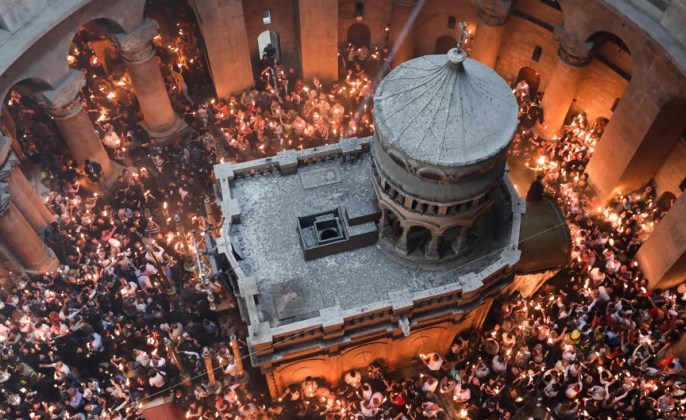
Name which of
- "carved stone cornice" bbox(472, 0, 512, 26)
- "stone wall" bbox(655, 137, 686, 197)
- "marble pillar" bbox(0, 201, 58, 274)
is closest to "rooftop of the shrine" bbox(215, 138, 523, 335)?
"marble pillar" bbox(0, 201, 58, 274)

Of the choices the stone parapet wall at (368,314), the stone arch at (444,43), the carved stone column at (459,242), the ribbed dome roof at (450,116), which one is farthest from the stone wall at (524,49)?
the carved stone column at (459,242)

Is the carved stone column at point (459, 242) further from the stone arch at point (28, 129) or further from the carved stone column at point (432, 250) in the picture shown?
the stone arch at point (28, 129)

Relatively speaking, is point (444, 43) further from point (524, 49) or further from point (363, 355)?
point (363, 355)

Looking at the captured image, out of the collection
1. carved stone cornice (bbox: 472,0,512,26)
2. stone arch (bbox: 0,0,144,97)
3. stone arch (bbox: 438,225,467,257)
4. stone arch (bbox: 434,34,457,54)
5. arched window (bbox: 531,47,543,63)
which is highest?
stone arch (bbox: 0,0,144,97)

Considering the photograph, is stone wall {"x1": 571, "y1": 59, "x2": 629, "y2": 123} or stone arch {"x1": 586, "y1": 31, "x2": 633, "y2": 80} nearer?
stone arch {"x1": 586, "y1": 31, "x2": 633, "y2": 80}

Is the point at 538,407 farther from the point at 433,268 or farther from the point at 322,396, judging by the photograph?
the point at 322,396

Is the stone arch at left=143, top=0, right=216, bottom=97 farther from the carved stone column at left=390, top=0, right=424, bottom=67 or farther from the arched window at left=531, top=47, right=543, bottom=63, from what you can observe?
the arched window at left=531, top=47, right=543, bottom=63

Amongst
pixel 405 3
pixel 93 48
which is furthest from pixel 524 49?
pixel 93 48
